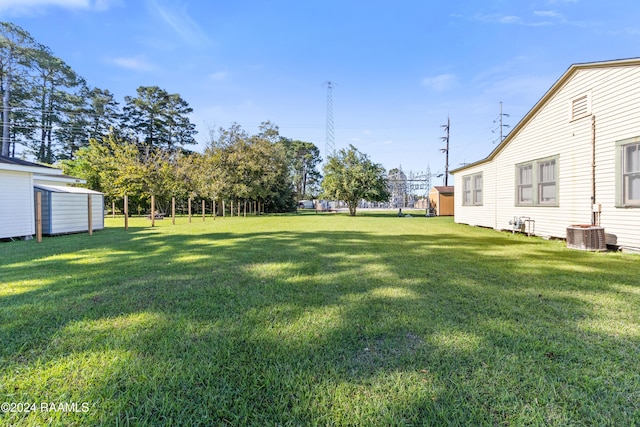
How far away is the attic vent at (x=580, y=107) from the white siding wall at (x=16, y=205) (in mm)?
15354

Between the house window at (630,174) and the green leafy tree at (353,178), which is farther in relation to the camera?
the green leafy tree at (353,178)

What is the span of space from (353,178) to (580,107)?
53.1 feet

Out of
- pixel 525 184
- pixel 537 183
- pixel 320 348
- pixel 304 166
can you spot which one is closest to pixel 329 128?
pixel 525 184

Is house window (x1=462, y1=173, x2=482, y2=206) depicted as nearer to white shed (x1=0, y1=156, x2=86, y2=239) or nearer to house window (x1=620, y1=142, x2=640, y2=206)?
house window (x1=620, y1=142, x2=640, y2=206)

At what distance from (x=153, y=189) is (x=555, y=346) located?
16.1m

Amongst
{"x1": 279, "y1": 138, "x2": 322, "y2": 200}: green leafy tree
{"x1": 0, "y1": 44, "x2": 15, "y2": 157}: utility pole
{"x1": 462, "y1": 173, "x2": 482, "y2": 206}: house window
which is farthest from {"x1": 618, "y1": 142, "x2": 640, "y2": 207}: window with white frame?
{"x1": 279, "y1": 138, "x2": 322, "y2": 200}: green leafy tree

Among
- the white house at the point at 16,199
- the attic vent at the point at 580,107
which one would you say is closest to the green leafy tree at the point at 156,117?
the white house at the point at 16,199

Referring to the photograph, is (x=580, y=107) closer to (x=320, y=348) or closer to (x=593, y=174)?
(x=593, y=174)

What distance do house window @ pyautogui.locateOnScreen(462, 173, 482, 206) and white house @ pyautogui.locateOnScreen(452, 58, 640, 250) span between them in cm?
149

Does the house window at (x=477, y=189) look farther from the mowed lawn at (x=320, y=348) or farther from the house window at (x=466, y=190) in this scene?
the mowed lawn at (x=320, y=348)

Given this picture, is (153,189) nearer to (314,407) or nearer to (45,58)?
(314,407)

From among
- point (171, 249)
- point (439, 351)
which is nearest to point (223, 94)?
point (171, 249)

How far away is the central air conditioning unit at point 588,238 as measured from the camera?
6176 mm

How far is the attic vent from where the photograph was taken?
6863 millimetres
